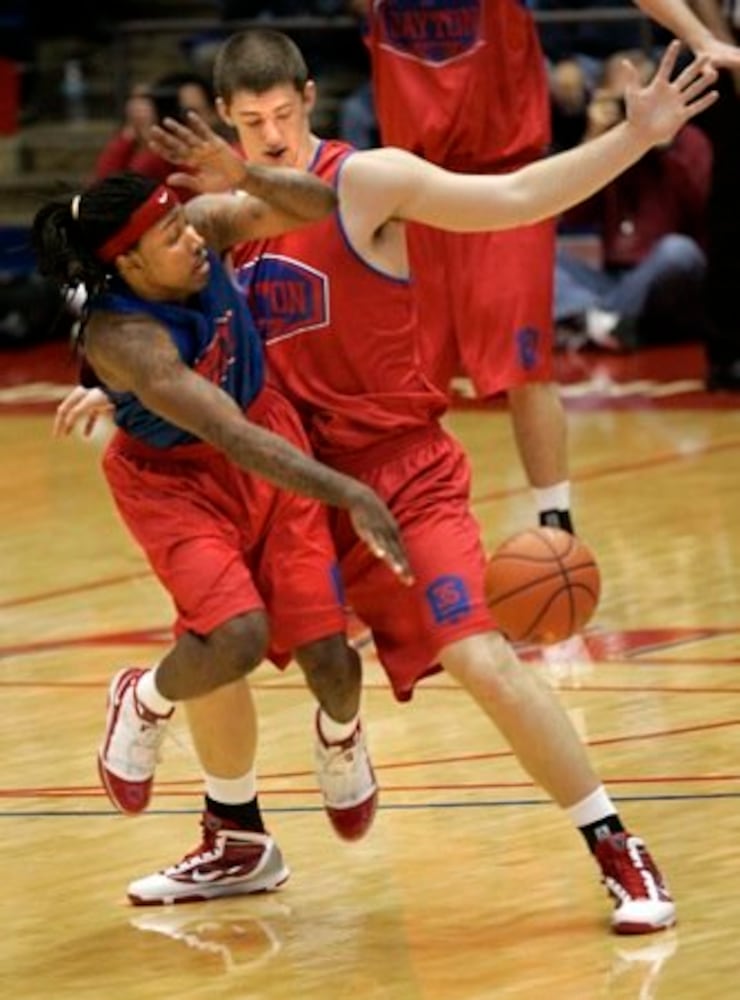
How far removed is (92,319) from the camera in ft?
20.1

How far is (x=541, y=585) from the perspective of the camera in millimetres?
6523

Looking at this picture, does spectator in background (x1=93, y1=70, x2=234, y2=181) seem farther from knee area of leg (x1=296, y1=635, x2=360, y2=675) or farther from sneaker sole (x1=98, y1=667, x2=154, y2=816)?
knee area of leg (x1=296, y1=635, x2=360, y2=675)

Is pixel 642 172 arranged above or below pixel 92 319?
below

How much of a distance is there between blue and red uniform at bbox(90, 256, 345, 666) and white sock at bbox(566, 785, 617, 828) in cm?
64

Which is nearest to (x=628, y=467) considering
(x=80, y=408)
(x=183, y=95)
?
(x=183, y=95)

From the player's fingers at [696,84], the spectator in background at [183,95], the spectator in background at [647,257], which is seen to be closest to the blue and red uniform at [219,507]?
the player's fingers at [696,84]

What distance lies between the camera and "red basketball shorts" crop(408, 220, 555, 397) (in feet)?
30.8

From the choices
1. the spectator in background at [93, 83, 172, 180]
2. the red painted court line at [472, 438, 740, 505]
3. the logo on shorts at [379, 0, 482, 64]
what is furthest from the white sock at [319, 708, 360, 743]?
the spectator in background at [93, 83, 172, 180]

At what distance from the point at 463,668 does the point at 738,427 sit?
691 cm

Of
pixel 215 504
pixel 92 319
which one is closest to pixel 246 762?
pixel 215 504

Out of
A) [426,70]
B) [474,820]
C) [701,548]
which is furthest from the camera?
[701,548]

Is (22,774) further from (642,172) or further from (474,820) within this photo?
(642,172)

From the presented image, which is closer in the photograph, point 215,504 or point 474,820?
point 215,504

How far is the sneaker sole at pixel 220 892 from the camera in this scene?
21.3 ft
